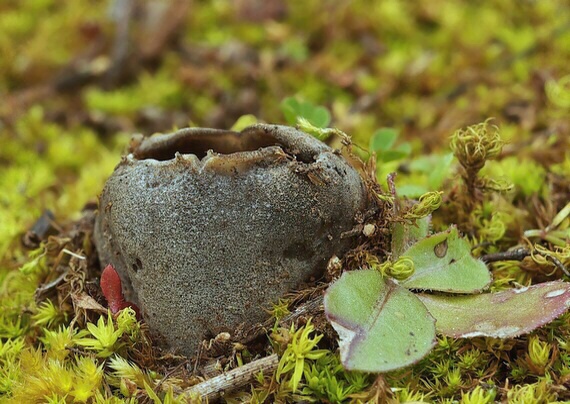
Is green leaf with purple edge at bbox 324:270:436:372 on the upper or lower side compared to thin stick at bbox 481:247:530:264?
upper

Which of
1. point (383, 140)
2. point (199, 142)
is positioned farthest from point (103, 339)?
point (383, 140)

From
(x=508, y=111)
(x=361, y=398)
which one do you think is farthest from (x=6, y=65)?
(x=361, y=398)

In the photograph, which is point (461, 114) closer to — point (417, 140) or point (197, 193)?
point (417, 140)

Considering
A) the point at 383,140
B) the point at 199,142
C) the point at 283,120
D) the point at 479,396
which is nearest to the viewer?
the point at 479,396

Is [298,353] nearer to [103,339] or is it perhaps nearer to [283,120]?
[103,339]

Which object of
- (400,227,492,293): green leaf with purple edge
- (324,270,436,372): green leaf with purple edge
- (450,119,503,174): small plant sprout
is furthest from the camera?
(450,119,503,174): small plant sprout

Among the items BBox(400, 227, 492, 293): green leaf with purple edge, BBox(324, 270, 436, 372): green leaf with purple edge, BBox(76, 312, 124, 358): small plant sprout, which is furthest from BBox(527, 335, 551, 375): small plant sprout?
BBox(76, 312, 124, 358): small plant sprout

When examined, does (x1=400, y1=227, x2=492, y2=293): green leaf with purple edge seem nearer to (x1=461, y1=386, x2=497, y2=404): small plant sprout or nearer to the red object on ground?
(x1=461, y1=386, x2=497, y2=404): small plant sprout
